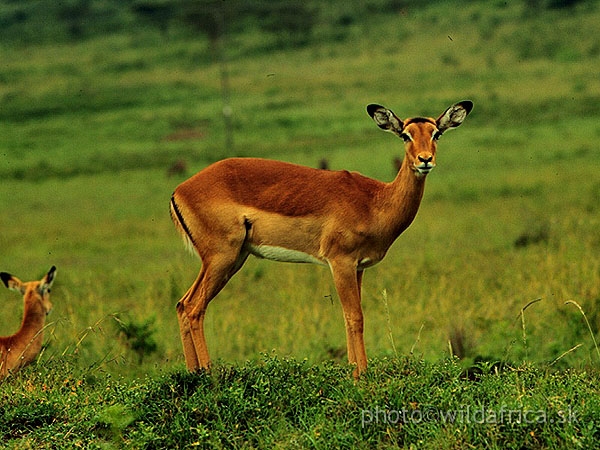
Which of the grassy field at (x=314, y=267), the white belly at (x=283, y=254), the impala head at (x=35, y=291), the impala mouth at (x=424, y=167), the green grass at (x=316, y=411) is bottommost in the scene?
the grassy field at (x=314, y=267)

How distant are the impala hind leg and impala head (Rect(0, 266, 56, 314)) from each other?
223 cm

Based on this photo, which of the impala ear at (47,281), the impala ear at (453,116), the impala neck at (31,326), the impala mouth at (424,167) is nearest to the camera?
the impala mouth at (424,167)

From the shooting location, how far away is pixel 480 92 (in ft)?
117

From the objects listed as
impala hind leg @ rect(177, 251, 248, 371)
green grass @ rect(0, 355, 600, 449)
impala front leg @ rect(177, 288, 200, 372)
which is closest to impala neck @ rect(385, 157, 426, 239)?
green grass @ rect(0, 355, 600, 449)

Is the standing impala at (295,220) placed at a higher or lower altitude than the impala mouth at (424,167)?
lower

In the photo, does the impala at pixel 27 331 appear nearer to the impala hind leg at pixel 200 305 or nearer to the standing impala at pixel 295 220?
the impala hind leg at pixel 200 305

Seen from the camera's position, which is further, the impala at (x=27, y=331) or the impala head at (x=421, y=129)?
the impala at (x=27, y=331)

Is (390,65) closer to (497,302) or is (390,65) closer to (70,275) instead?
(70,275)

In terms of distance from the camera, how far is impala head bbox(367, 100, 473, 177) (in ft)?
19.6

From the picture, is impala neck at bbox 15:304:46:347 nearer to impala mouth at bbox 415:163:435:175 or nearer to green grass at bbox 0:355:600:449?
green grass at bbox 0:355:600:449

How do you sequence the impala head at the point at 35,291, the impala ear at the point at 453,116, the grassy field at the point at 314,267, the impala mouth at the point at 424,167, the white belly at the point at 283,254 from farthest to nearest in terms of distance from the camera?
the impala head at the point at 35,291 → the white belly at the point at 283,254 → the impala ear at the point at 453,116 → the impala mouth at the point at 424,167 → the grassy field at the point at 314,267

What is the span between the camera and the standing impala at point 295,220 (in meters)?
6.30

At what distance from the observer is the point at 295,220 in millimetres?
6348

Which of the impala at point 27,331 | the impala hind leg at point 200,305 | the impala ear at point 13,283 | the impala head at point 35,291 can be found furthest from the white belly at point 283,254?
the impala ear at point 13,283
